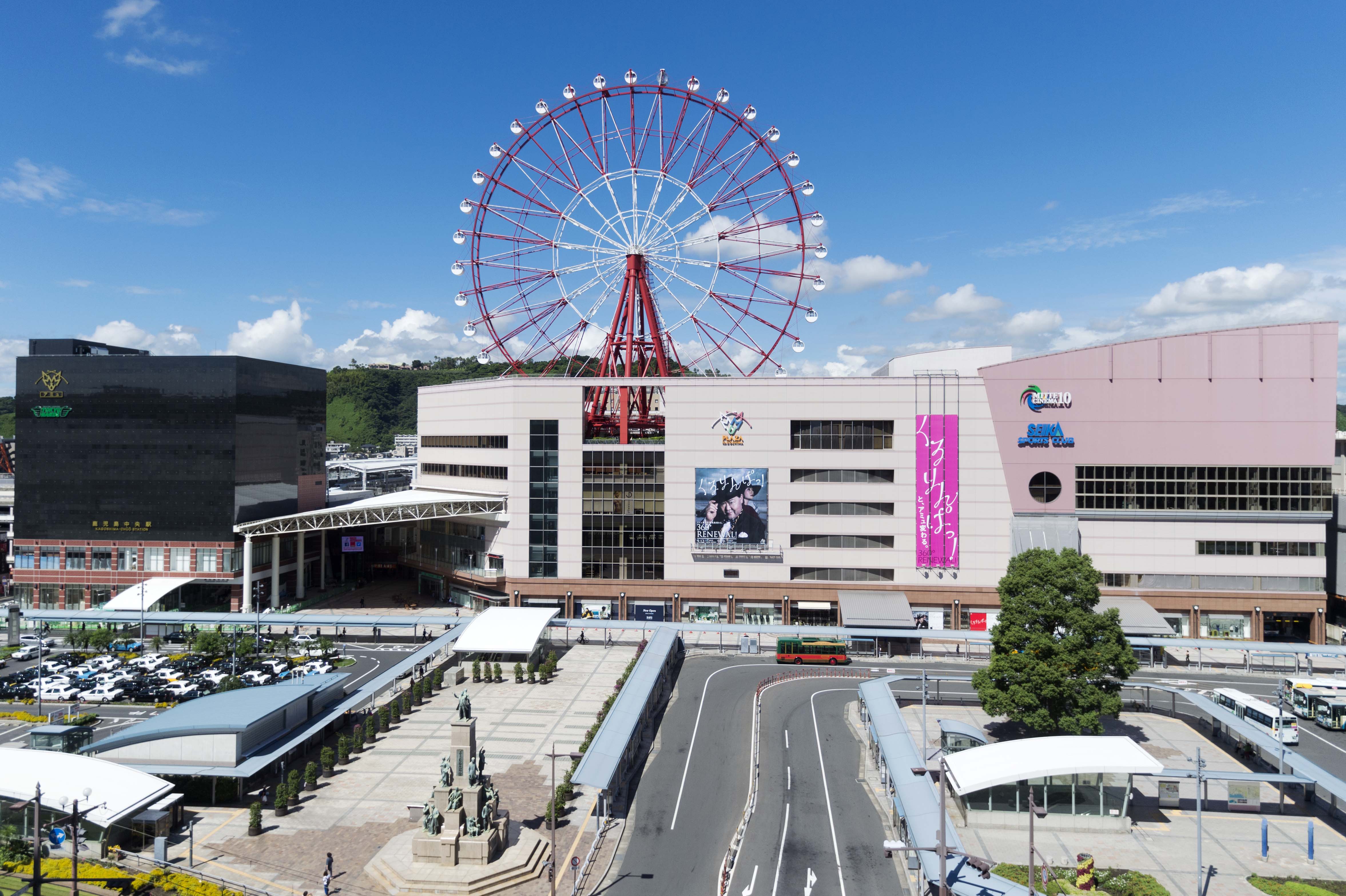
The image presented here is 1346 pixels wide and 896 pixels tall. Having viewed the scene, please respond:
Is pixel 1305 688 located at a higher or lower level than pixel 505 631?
lower

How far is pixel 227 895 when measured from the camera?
98.7 ft

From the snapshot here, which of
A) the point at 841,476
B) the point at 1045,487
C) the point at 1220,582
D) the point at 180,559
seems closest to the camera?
the point at 1220,582

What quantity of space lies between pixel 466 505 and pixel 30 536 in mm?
44966

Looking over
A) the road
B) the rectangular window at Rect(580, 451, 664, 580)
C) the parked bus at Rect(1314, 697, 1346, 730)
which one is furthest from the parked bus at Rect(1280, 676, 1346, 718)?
the road

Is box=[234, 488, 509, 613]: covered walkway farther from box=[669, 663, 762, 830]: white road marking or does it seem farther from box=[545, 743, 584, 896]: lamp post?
box=[545, 743, 584, 896]: lamp post

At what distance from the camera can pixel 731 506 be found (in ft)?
252

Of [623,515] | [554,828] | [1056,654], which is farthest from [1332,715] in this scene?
[623,515]

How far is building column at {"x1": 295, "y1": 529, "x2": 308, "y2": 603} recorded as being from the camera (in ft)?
287

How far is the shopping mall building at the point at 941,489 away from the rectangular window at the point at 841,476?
19 centimetres

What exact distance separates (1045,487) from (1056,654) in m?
34.3

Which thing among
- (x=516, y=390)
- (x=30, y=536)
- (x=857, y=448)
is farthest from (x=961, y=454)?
(x=30, y=536)

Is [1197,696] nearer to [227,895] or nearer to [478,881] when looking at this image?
[478,881]

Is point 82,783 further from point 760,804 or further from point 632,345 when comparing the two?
point 632,345

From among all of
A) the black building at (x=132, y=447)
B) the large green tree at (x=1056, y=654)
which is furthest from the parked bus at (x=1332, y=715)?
the black building at (x=132, y=447)
